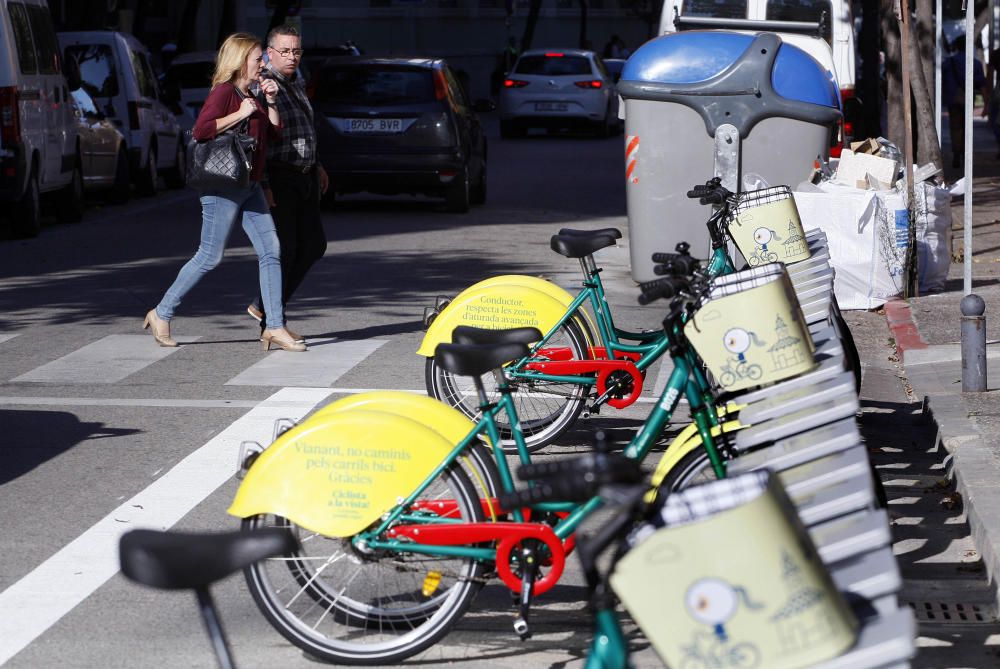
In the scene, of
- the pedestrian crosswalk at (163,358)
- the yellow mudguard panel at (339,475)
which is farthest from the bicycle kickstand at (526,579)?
the pedestrian crosswalk at (163,358)

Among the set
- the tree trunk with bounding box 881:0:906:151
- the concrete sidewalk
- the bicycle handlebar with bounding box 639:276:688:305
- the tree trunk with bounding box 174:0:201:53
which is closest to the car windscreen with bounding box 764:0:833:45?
the tree trunk with bounding box 881:0:906:151

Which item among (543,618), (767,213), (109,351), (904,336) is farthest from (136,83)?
(543,618)

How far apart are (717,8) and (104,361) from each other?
984 cm

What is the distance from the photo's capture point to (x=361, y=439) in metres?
4.43

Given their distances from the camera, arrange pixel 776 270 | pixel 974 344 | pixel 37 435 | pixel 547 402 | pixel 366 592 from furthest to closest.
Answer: pixel 974 344 < pixel 37 435 < pixel 547 402 < pixel 776 270 < pixel 366 592

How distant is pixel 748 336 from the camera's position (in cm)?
452

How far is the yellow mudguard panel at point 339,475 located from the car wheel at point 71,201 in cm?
1392

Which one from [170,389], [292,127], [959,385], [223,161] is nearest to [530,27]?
[292,127]

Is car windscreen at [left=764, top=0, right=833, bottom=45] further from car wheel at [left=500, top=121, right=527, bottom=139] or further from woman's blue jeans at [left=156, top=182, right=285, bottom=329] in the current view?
car wheel at [left=500, top=121, right=527, bottom=139]

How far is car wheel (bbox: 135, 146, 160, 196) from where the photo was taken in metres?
20.8

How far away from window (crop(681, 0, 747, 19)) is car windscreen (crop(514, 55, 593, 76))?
58.9ft

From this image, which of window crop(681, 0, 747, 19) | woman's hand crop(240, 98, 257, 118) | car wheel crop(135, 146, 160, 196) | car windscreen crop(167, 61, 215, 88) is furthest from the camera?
car windscreen crop(167, 61, 215, 88)

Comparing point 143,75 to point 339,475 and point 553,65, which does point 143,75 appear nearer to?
point 553,65

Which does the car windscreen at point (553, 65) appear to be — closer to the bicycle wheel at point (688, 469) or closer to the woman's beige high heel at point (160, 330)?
the woman's beige high heel at point (160, 330)
